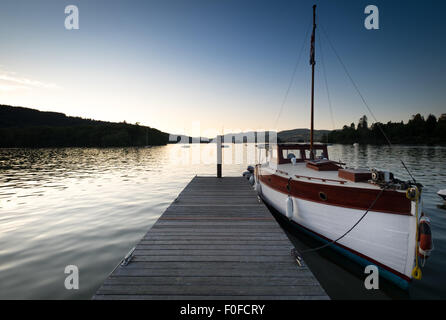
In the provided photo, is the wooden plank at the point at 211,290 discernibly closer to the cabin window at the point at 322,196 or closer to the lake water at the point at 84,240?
A: the lake water at the point at 84,240

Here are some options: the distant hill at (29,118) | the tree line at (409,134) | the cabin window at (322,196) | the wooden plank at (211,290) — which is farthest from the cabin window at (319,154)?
the distant hill at (29,118)

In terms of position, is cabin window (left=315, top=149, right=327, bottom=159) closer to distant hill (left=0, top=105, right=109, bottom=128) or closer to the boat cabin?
the boat cabin

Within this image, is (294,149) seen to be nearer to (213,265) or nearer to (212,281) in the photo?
(213,265)

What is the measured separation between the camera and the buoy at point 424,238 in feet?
13.8

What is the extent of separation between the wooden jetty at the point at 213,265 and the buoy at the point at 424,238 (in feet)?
8.69

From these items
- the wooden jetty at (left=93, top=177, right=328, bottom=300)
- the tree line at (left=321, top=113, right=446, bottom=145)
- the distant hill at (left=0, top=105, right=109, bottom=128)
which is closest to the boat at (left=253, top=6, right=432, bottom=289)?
the wooden jetty at (left=93, top=177, right=328, bottom=300)

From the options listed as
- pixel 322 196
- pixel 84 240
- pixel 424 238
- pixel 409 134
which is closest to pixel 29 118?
pixel 84 240

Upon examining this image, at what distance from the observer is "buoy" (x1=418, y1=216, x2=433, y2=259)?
419cm

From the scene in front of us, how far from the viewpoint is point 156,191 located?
605 inches

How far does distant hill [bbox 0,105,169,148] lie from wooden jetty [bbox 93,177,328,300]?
102 meters

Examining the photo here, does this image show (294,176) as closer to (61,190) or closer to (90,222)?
(90,222)
